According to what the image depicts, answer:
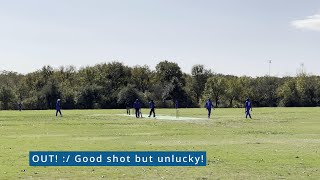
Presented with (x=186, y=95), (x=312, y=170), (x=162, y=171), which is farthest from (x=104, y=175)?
(x=186, y=95)

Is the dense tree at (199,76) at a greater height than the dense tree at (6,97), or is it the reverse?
the dense tree at (199,76)

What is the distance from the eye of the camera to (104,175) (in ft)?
51.2

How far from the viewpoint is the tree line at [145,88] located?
4609 inches

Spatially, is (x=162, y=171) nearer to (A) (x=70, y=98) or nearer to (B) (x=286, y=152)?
(B) (x=286, y=152)

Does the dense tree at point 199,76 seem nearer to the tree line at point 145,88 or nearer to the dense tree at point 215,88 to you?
the tree line at point 145,88

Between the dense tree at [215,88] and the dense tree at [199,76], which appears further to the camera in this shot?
A: the dense tree at [199,76]

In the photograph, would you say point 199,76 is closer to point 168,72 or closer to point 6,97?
point 168,72

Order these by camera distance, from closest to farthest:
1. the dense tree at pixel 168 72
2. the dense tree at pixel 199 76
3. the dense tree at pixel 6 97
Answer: the dense tree at pixel 6 97
the dense tree at pixel 168 72
the dense tree at pixel 199 76

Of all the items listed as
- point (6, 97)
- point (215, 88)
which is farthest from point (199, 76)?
point (6, 97)

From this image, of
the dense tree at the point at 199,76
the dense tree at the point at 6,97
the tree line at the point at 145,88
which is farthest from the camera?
the dense tree at the point at 199,76

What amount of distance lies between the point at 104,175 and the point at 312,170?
6497 millimetres

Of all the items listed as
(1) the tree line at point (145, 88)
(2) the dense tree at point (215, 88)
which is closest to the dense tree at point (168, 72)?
(1) the tree line at point (145, 88)

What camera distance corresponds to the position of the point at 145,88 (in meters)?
133

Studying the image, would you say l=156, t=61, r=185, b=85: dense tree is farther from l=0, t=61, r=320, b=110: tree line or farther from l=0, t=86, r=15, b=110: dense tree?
l=0, t=86, r=15, b=110: dense tree
